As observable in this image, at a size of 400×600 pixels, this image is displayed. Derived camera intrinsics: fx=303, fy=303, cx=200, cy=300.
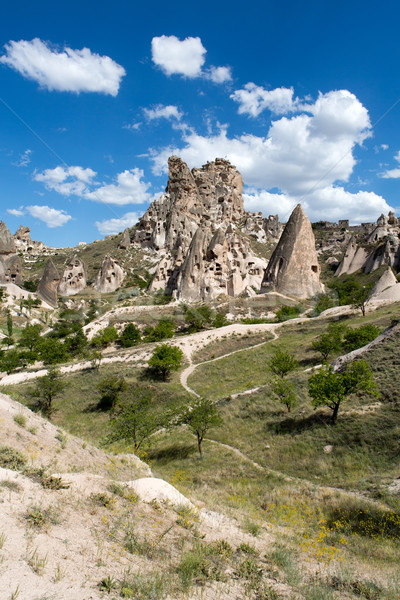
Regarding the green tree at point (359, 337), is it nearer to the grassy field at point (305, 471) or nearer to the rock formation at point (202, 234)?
the grassy field at point (305, 471)

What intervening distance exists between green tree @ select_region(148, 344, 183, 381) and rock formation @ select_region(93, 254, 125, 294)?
4142cm

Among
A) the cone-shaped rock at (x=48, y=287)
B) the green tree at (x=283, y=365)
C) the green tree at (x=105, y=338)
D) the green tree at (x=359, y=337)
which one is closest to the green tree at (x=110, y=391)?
the green tree at (x=283, y=365)

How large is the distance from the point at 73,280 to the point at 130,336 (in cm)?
3460

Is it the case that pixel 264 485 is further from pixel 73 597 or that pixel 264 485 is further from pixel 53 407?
pixel 53 407

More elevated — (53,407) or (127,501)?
(127,501)

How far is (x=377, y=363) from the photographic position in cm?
1504

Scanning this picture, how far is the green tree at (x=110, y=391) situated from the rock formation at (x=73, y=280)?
47867 mm

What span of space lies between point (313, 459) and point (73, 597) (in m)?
10.1

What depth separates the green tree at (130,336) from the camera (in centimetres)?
3588

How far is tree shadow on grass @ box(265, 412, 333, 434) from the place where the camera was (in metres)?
12.8

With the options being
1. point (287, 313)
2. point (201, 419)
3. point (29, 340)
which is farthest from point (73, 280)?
point (201, 419)

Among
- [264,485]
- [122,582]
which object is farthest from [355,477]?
[122,582]

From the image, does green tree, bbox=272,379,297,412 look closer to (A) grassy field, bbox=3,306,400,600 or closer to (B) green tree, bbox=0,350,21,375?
(A) grassy field, bbox=3,306,400,600

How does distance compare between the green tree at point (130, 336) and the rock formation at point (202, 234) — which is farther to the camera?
the rock formation at point (202, 234)
